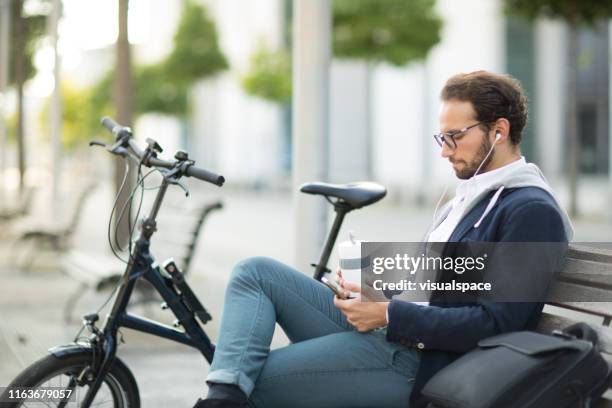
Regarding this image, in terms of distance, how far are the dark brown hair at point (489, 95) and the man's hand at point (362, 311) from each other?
564mm

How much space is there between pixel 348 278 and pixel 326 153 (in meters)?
2.79

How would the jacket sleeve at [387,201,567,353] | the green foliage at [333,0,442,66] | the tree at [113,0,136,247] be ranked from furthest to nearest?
the green foliage at [333,0,442,66], the tree at [113,0,136,247], the jacket sleeve at [387,201,567,353]

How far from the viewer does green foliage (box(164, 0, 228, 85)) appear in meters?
31.8

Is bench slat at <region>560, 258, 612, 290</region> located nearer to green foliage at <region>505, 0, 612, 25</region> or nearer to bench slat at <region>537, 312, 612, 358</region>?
bench slat at <region>537, 312, 612, 358</region>

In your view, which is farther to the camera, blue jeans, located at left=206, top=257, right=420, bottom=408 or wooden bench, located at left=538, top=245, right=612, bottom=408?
blue jeans, located at left=206, top=257, right=420, bottom=408

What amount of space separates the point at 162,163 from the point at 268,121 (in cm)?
3873

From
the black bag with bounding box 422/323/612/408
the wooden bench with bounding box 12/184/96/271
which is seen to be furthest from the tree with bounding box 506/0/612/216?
the black bag with bounding box 422/323/612/408

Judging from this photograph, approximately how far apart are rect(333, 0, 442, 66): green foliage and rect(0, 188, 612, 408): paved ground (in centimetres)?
361

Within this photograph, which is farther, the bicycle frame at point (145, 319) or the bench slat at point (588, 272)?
the bicycle frame at point (145, 319)

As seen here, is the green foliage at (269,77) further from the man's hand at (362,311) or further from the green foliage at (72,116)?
the man's hand at (362,311)

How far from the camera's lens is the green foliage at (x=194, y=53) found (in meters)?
31.8

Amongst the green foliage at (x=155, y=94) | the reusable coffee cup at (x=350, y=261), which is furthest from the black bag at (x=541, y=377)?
the green foliage at (x=155, y=94)

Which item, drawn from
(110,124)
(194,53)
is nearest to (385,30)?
(194,53)

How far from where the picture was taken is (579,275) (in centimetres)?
243
